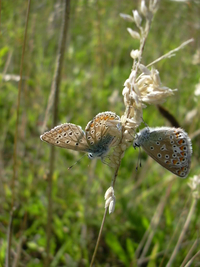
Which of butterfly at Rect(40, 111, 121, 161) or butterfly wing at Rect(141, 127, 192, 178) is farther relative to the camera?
butterfly wing at Rect(141, 127, 192, 178)

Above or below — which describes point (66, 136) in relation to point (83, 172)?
above

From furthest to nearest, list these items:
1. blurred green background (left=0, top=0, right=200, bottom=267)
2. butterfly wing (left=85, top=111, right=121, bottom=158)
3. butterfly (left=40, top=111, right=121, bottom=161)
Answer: blurred green background (left=0, top=0, right=200, bottom=267), butterfly wing (left=85, top=111, right=121, bottom=158), butterfly (left=40, top=111, right=121, bottom=161)

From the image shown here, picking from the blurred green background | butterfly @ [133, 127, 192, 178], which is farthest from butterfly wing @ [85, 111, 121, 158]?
the blurred green background

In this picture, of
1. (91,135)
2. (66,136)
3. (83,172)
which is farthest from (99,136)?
(83,172)

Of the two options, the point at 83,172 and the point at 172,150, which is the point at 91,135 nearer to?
the point at 172,150

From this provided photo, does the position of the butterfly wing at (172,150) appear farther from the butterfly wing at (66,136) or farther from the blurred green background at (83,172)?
the blurred green background at (83,172)

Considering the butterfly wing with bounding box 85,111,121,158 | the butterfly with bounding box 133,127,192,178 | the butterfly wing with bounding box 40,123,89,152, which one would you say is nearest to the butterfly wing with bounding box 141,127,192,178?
the butterfly with bounding box 133,127,192,178

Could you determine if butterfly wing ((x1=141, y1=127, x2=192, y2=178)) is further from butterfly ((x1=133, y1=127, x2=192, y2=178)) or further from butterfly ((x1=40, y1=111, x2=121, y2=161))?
butterfly ((x1=40, y1=111, x2=121, y2=161))

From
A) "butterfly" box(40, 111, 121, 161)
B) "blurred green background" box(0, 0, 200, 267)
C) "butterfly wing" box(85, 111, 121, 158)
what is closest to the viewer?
"butterfly" box(40, 111, 121, 161)
